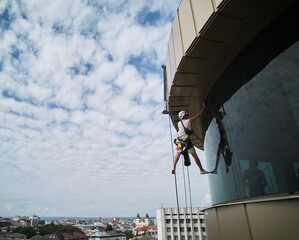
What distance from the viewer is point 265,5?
128 inches

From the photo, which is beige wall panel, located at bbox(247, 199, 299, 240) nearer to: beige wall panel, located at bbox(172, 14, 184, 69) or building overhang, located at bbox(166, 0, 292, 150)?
building overhang, located at bbox(166, 0, 292, 150)

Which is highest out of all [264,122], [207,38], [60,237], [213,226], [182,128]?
[207,38]

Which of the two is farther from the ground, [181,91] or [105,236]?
[181,91]

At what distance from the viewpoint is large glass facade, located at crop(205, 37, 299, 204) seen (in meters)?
2.89

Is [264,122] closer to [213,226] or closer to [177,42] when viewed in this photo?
[177,42]

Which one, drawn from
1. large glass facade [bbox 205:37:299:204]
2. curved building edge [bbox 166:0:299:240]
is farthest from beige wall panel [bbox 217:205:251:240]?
large glass facade [bbox 205:37:299:204]

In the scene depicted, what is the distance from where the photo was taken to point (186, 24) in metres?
4.18

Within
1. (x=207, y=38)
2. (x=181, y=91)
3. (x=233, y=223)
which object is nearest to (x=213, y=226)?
(x=233, y=223)

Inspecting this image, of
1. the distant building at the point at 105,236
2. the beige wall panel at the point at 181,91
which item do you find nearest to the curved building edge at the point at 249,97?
the beige wall panel at the point at 181,91

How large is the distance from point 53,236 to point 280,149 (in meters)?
95.8

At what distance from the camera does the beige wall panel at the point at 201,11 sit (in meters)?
3.38

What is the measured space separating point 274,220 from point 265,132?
1.28 m

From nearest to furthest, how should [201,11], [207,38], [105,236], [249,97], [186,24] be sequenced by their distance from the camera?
[201,11] → [249,97] → [207,38] → [186,24] → [105,236]

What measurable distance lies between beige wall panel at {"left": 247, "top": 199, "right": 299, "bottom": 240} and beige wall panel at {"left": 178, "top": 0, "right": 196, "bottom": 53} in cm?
300
